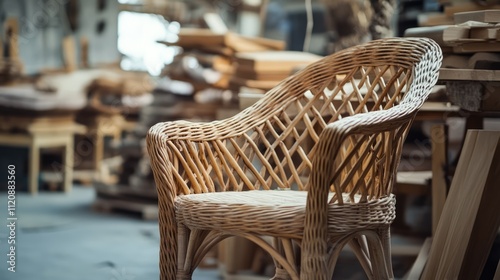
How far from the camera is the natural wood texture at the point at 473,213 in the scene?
7.06 feet

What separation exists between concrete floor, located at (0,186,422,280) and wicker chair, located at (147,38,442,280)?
1.08 meters

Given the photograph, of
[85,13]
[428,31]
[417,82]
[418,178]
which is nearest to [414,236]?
[418,178]

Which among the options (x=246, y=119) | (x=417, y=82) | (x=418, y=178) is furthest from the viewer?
(x=418, y=178)

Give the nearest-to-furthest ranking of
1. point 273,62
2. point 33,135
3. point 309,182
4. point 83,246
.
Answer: point 309,182 → point 273,62 → point 83,246 → point 33,135

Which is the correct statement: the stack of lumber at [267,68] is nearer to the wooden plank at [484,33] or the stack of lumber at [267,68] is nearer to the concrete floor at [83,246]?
the concrete floor at [83,246]

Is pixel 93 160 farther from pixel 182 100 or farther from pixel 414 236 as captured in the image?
pixel 414 236

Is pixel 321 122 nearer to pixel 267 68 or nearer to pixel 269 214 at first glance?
pixel 269 214

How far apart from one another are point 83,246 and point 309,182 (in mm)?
2412

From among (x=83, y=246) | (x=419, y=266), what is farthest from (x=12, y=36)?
(x=419, y=266)

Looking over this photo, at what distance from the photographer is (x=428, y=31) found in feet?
7.99

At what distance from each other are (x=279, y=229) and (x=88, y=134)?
16.8 ft

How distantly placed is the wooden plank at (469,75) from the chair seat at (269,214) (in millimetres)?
461

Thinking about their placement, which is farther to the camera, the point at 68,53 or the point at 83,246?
the point at 68,53

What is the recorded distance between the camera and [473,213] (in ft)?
7.06
